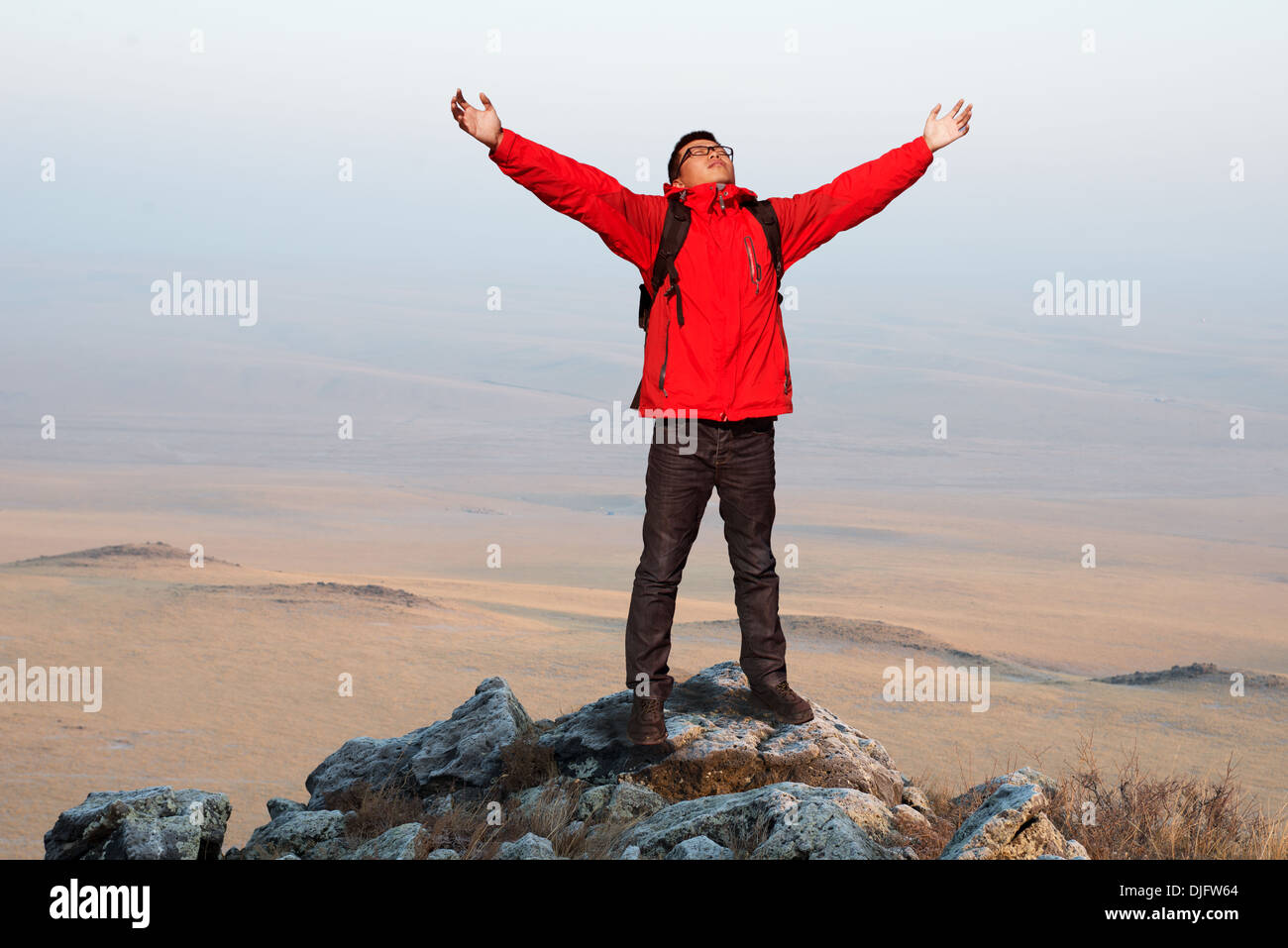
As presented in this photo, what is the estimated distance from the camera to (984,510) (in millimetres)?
36438

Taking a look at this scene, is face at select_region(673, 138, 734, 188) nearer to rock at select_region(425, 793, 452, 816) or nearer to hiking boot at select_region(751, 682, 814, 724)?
hiking boot at select_region(751, 682, 814, 724)

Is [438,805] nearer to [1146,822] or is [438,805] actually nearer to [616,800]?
[616,800]

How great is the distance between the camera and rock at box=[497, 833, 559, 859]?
165 inches

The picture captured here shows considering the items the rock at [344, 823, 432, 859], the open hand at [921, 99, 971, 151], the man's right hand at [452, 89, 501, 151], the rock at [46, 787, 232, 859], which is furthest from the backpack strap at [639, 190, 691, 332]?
the rock at [46, 787, 232, 859]

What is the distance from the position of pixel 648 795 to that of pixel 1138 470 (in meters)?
48.3

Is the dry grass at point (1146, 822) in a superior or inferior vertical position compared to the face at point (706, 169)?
inferior

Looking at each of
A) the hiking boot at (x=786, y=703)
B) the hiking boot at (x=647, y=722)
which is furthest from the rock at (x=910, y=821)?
the hiking boot at (x=647, y=722)

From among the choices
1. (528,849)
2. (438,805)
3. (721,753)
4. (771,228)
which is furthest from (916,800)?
(771,228)

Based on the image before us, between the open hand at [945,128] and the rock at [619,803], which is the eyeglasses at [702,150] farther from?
the rock at [619,803]

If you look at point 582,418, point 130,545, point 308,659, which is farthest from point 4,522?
point 582,418

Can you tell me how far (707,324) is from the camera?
4672 mm

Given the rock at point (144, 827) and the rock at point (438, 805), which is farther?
the rock at point (438, 805)

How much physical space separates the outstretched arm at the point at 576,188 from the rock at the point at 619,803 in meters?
2.02

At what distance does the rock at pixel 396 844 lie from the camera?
429cm
